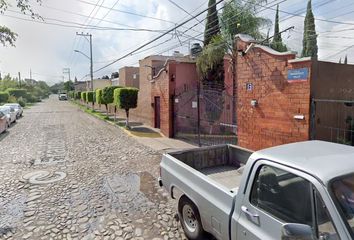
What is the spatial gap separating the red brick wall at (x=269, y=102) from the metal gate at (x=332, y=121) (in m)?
0.23

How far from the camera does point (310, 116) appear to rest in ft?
19.8

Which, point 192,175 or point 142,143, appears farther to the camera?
point 142,143

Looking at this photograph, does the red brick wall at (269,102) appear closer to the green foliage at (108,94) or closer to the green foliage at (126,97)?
the green foliage at (126,97)

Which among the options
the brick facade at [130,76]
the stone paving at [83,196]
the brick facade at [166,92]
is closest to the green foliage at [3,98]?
the brick facade at [130,76]

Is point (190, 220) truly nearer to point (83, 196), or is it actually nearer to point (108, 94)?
point (83, 196)

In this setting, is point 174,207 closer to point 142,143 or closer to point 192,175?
point 192,175

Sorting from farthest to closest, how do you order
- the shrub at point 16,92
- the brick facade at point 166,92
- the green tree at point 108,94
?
the shrub at point 16,92, the green tree at point 108,94, the brick facade at point 166,92

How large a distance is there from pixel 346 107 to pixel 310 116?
1793mm

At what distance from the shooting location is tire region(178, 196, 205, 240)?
3727 mm

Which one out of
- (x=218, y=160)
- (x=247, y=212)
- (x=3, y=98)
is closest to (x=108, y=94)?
(x=218, y=160)

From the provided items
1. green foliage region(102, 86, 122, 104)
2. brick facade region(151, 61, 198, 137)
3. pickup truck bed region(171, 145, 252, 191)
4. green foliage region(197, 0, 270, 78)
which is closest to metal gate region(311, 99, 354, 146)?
pickup truck bed region(171, 145, 252, 191)

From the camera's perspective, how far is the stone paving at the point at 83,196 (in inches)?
174

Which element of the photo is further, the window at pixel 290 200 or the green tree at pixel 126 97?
the green tree at pixel 126 97

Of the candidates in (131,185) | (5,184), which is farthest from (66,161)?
(131,185)
